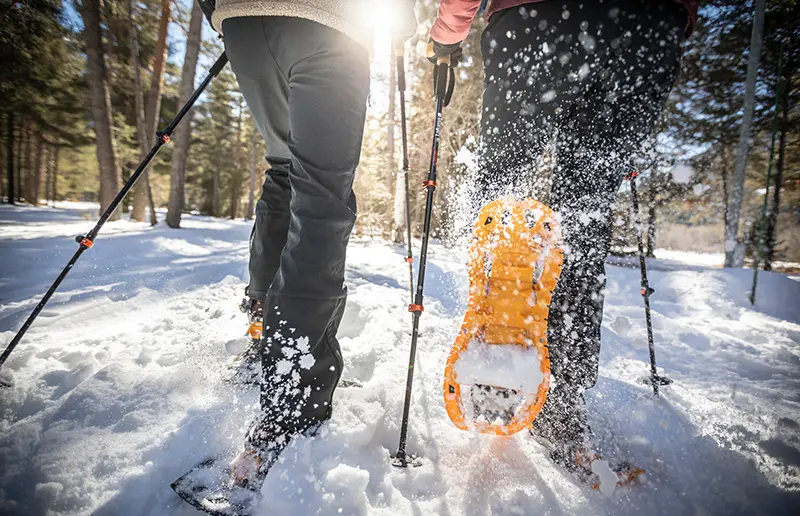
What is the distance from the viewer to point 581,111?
1.27m

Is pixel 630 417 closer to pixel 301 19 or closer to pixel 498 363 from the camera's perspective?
pixel 498 363

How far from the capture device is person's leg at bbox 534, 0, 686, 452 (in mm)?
1154

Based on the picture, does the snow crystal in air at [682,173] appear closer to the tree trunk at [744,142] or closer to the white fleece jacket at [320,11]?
the tree trunk at [744,142]

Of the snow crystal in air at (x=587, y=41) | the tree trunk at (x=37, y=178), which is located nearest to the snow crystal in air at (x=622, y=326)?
the snow crystal in air at (x=587, y=41)

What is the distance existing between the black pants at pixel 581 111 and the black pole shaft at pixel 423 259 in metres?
0.29

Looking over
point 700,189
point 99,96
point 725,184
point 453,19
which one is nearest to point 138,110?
point 99,96

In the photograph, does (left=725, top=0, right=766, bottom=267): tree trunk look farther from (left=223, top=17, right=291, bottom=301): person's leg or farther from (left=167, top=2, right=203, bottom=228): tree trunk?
(left=167, top=2, right=203, bottom=228): tree trunk

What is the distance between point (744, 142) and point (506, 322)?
33.0 feet

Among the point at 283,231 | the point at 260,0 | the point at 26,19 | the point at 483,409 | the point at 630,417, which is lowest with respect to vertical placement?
the point at 630,417

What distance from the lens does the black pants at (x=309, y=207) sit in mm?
960

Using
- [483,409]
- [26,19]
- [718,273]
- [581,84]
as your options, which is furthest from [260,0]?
[718,273]

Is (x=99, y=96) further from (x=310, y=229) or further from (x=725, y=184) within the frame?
(x=725, y=184)

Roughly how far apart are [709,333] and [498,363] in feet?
10.3

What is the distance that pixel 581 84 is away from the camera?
1221 mm
